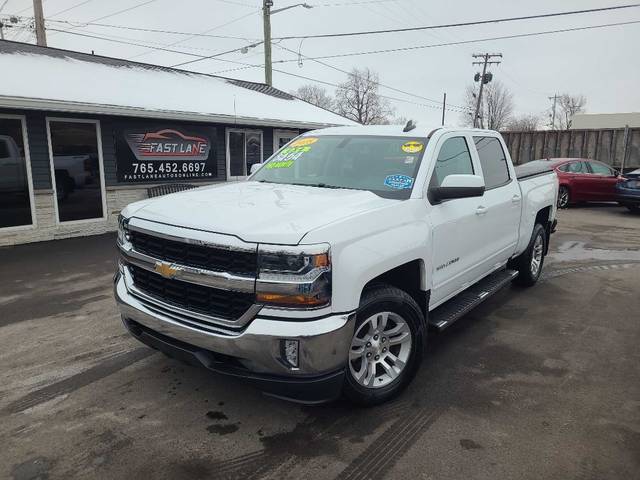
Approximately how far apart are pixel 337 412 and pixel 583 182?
1431 centimetres

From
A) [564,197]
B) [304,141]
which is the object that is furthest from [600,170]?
[304,141]

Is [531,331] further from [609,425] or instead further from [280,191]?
[280,191]

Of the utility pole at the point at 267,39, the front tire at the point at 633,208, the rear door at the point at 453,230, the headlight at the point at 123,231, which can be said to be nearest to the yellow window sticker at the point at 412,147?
the rear door at the point at 453,230

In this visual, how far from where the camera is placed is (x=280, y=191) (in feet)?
12.5

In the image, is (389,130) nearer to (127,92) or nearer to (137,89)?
(127,92)

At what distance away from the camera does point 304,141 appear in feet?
15.8

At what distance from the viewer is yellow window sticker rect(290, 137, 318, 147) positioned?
4.71 m

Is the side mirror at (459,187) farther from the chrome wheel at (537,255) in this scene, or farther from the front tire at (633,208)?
the front tire at (633,208)

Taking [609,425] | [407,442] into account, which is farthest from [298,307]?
[609,425]

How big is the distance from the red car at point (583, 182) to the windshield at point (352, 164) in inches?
492

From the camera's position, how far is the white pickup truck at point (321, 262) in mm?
2682

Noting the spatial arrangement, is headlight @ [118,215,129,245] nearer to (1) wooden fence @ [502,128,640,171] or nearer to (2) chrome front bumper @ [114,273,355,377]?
(2) chrome front bumper @ [114,273,355,377]

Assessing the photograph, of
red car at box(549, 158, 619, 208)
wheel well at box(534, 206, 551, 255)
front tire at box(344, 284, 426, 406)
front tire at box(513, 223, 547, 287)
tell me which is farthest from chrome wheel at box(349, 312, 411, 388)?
red car at box(549, 158, 619, 208)

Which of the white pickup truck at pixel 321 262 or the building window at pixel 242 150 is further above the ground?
the building window at pixel 242 150
